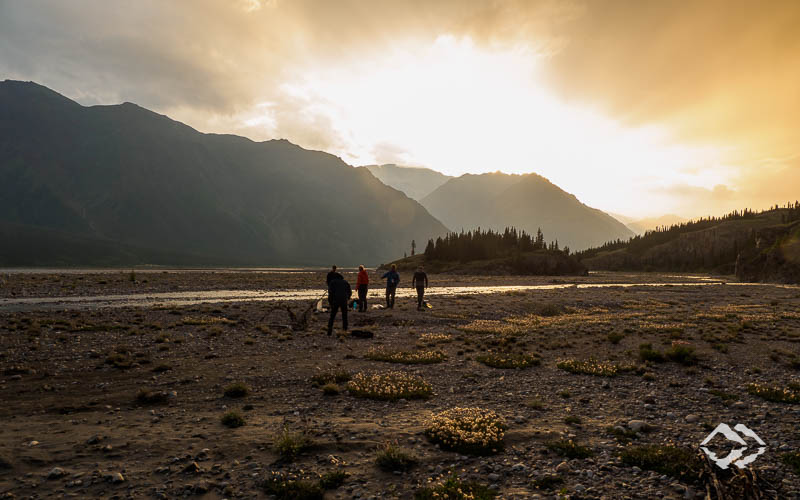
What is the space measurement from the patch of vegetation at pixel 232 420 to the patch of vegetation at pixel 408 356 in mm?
8528

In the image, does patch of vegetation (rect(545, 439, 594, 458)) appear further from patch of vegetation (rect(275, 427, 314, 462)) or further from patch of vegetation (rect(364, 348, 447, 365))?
patch of vegetation (rect(364, 348, 447, 365))

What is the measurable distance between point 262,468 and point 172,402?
600cm

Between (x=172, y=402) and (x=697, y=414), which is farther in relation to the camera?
(x=172, y=402)

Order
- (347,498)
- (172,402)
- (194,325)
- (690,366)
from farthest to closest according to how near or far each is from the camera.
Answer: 1. (194,325)
2. (690,366)
3. (172,402)
4. (347,498)

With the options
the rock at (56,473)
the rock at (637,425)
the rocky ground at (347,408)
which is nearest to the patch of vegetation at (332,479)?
the rocky ground at (347,408)

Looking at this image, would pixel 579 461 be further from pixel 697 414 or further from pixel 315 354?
pixel 315 354

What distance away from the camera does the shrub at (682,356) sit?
668 inches

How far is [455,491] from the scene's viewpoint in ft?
22.7

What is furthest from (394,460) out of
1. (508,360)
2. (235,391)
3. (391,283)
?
(391,283)

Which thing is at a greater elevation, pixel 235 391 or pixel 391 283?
pixel 391 283

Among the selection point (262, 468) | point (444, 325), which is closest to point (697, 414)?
point (262, 468)

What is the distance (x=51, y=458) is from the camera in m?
8.12

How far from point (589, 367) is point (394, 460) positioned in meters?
11.8

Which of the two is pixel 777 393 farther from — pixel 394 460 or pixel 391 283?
pixel 391 283
